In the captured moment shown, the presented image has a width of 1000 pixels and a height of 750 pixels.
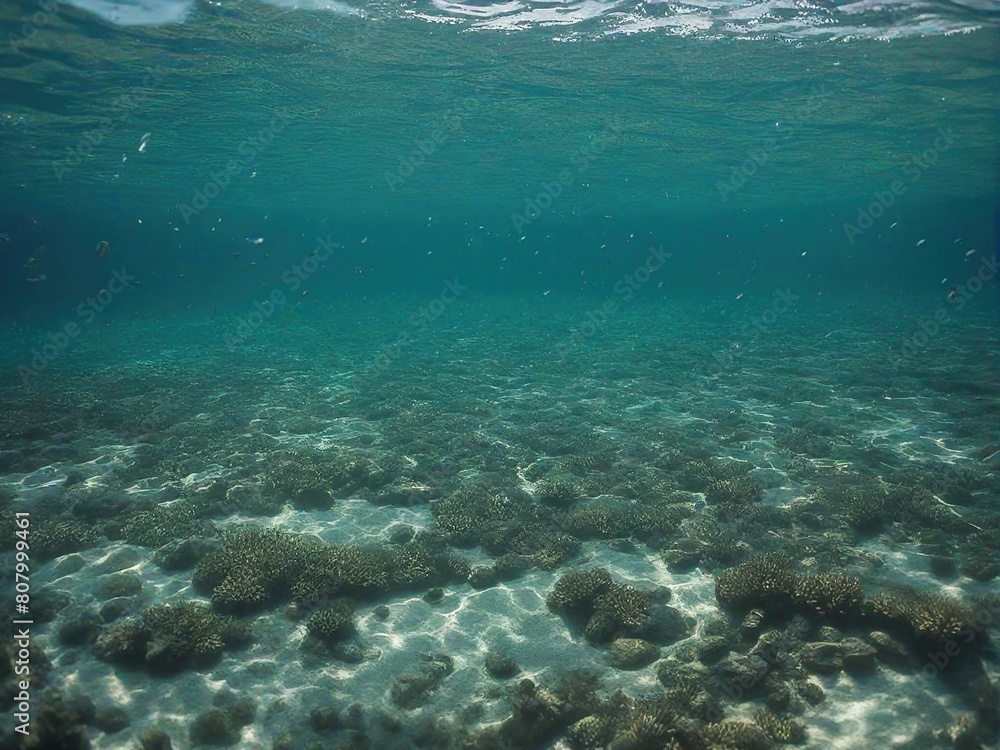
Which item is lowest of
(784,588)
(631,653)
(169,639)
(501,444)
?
(501,444)

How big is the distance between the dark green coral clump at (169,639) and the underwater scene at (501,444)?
0.05 m

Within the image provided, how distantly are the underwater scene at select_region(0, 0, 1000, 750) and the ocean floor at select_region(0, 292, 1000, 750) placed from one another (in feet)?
0.20

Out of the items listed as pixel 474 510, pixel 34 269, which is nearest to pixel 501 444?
pixel 474 510

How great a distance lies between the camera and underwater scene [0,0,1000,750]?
636 centimetres

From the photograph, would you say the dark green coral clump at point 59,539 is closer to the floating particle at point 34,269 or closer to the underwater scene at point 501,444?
the underwater scene at point 501,444

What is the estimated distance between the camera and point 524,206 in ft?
244

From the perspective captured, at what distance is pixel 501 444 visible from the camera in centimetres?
1480

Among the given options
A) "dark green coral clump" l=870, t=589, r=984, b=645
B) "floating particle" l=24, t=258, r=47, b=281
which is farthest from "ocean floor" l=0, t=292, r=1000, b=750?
"floating particle" l=24, t=258, r=47, b=281

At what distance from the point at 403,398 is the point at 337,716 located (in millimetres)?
13572

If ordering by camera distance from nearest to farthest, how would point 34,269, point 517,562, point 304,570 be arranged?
point 304,570, point 517,562, point 34,269

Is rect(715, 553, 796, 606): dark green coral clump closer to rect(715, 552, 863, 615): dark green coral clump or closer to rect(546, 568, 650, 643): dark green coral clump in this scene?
rect(715, 552, 863, 615): dark green coral clump

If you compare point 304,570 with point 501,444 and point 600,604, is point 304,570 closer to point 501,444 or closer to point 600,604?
point 600,604

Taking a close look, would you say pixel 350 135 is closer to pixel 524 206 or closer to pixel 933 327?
pixel 933 327

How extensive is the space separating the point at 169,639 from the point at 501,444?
9104mm
